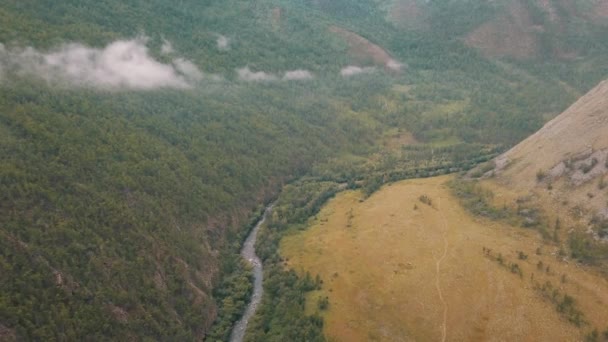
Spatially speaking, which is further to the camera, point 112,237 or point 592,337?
point 112,237

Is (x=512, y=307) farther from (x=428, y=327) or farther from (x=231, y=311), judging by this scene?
(x=231, y=311)

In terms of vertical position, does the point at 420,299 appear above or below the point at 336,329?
above

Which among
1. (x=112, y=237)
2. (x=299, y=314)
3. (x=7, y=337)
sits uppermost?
(x=112, y=237)

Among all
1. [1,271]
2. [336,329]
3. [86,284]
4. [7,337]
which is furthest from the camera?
[336,329]

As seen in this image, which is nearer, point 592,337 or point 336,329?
point 592,337

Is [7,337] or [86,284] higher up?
[86,284]

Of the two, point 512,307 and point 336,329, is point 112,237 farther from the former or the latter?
point 512,307

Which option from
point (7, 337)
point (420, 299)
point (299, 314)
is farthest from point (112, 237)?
point (420, 299)

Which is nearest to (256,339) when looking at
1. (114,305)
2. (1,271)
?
(114,305)

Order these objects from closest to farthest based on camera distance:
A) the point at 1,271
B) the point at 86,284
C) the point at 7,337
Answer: the point at 7,337, the point at 1,271, the point at 86,284
